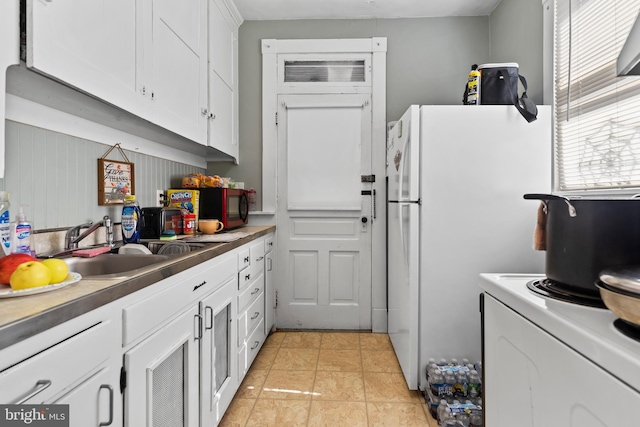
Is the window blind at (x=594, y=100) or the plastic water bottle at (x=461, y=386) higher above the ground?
the window blind at (x=594, y=100)

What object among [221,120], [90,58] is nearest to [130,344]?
[90,58]

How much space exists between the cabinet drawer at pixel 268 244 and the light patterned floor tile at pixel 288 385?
856 mm

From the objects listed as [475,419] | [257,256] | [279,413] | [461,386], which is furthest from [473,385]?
[257,256]

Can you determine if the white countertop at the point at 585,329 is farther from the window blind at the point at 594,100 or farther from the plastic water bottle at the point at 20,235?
the plastic water bottle at the point at 20,235

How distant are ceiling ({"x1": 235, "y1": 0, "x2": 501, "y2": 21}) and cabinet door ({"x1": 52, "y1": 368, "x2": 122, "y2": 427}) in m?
2.81

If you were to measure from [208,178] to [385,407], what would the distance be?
1882 millimetres

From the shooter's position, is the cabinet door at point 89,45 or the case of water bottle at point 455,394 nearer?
the cabinet door at point 89,45

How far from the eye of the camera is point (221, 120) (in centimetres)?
261

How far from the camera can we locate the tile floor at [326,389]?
1795 millimetres

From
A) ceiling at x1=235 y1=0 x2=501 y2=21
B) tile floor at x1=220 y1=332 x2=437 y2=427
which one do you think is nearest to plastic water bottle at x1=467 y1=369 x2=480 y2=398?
tile floor at x1=220 y1=332 x2=437 y2=427

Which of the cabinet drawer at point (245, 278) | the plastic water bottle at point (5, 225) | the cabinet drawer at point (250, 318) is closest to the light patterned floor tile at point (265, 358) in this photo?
the cabinet drawer at point (250, 318)

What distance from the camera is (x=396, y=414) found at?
1833 mm

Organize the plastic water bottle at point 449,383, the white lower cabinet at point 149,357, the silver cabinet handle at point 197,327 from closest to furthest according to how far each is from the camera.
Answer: the white lower cabinet at point 149,357 → the silver cabinet handle at point 197,327 → the plastic water bottle at point 449,383

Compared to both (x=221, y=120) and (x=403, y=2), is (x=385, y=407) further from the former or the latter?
(x=403, y=2)
